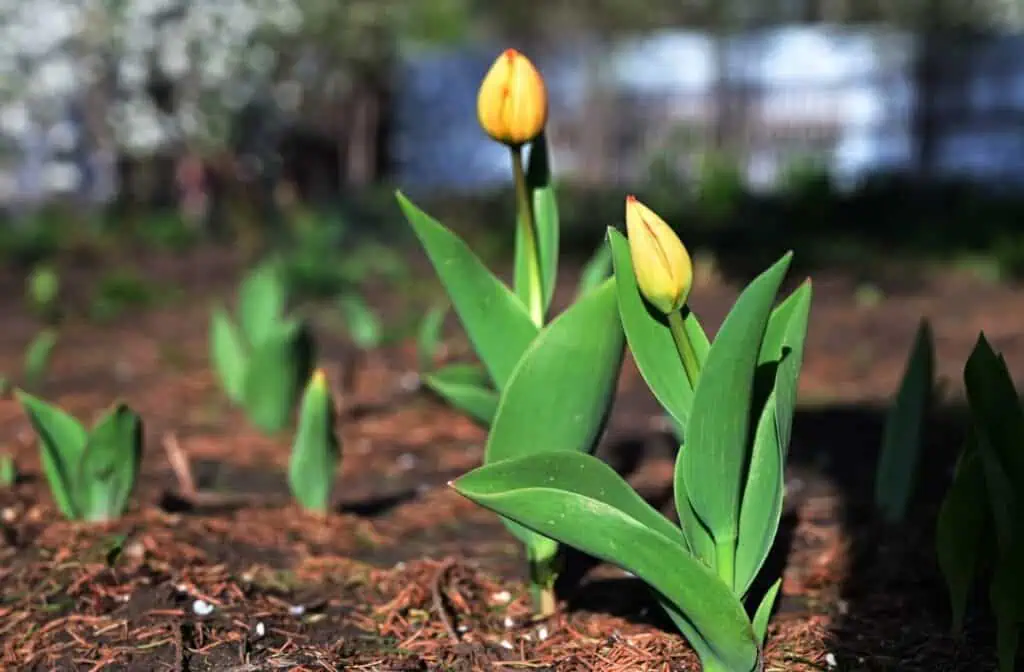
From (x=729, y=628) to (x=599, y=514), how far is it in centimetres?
22

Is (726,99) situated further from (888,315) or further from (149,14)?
(888,315)

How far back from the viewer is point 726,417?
1.40 m

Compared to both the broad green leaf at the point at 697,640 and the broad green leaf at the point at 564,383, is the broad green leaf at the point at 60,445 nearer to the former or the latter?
the broad green leaf at the point at 564,383

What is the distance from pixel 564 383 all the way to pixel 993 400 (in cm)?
52

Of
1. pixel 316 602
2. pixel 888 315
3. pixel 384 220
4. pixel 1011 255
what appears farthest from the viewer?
pixel 384 220

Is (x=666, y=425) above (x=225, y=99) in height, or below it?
below

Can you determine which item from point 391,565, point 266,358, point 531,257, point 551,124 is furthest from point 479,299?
point 551,124

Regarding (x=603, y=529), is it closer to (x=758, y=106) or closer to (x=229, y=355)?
(x=229, y=355)

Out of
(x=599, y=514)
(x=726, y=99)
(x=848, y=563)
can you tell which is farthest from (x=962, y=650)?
(x=726, y=99)

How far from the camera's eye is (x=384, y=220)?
8.46m

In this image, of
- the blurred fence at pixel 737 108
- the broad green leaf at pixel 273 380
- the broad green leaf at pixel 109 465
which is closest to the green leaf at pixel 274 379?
the broad green leaf at pixel 273 380

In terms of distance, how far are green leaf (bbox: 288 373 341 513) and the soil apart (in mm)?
70

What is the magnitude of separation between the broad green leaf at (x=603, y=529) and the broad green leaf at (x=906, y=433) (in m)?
0.70

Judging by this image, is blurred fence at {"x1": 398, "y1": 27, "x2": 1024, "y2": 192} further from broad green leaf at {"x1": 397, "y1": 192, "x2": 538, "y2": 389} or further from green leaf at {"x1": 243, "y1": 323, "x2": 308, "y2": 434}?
broad green leaf at {"x1": 397, "y1": 192, "x2": 538, "y2": 389}
